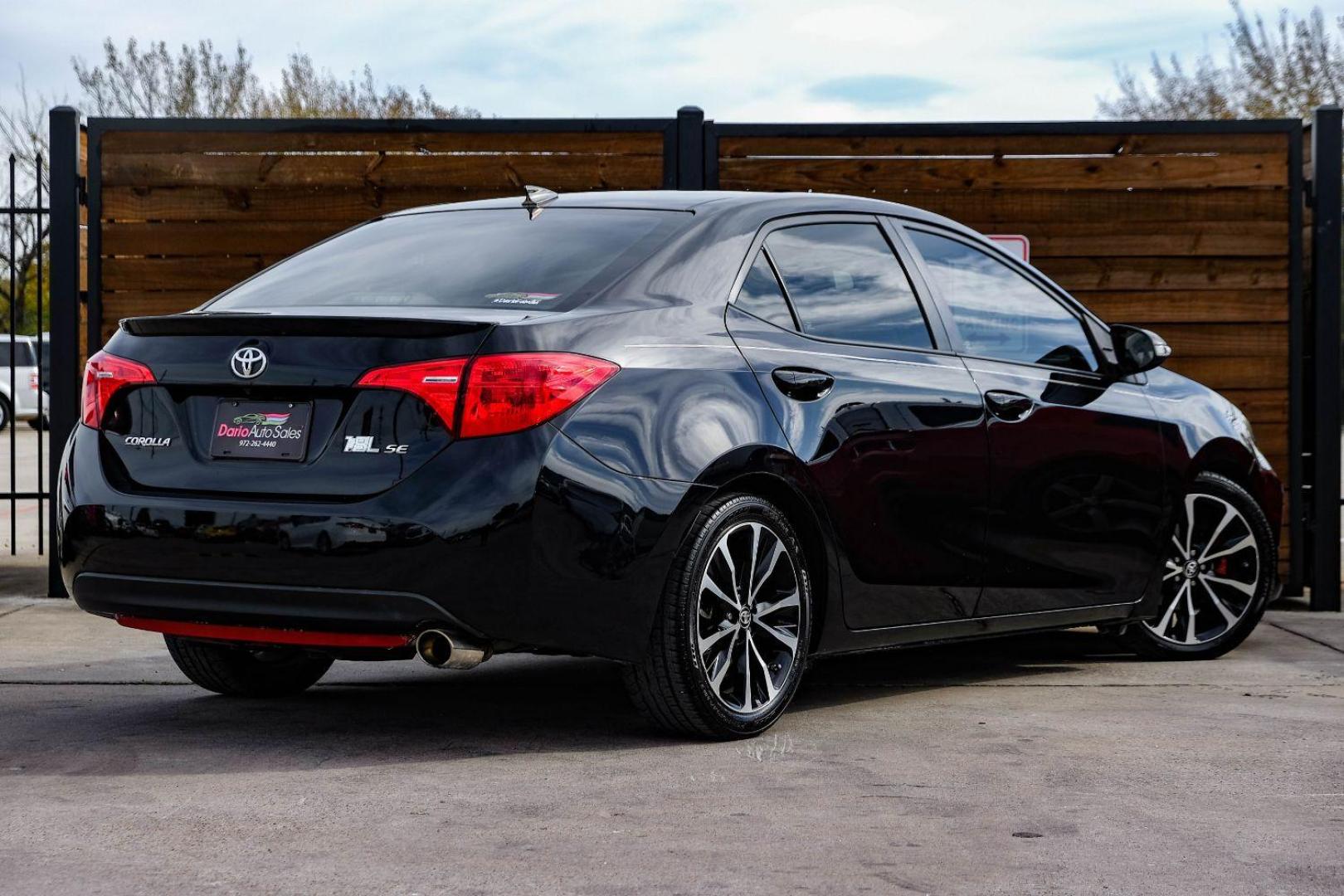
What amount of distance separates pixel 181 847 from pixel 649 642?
1374 millimetres

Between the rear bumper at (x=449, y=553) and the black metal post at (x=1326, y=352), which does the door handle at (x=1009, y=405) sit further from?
the black metal post at (x=1326, y=352)

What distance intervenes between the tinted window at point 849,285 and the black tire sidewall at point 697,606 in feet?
2.13

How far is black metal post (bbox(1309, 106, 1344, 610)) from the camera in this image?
8.94 metres

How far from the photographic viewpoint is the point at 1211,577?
23.4ft

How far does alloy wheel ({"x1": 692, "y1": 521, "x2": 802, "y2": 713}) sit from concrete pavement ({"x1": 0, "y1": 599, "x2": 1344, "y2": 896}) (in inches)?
6.7

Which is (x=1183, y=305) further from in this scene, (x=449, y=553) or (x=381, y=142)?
(x=449, y=553)

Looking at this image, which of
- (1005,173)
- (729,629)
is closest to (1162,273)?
(1005,173)

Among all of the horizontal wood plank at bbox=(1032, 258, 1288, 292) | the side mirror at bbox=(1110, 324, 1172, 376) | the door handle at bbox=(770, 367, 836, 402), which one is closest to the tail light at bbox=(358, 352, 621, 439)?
the door handle at bbox=(770, 367, 836, 402)

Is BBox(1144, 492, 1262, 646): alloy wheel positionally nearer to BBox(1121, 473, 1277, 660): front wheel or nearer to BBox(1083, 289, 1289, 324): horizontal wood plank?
BBox(1121, 473, 1277, 660): front wheel

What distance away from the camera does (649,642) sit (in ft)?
15.7

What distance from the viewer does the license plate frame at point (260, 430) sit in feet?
15.1

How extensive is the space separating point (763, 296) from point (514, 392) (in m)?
1.10

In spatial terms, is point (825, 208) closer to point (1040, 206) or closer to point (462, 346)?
point (462, 346)

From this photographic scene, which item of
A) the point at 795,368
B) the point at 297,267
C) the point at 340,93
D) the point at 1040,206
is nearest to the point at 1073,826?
the point at 795,368
